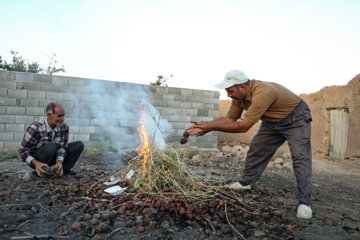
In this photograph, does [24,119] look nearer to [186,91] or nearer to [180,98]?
Result: [180,98]

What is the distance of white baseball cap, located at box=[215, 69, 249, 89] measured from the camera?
8.92ft

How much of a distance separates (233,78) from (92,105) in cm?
499

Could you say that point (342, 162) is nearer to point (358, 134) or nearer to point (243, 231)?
point (358, 134)

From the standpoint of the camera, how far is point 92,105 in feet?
22.2

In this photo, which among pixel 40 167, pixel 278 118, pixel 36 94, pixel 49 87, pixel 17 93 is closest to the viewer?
pixel 278 118

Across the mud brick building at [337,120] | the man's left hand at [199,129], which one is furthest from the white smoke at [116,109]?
the mud brick building at [337,120]

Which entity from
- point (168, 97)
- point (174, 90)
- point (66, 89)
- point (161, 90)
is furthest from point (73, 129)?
point (174, 90)

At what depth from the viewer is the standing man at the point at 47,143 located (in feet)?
10.6

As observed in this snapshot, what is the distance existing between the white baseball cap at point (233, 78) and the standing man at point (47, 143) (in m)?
2.12

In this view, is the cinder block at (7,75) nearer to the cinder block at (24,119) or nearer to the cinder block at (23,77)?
the cinder block at (23,77)

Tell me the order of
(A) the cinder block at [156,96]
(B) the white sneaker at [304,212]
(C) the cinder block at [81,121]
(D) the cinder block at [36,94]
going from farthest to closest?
(A) the cinder block at [156,96] → (C) the cinder block at [81,121] → (D) the cinder block at [36,94] → (B) the white sneaker at [304,212]

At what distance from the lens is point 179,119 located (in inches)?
308

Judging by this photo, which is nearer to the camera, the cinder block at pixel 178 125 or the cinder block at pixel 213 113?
the cinder block at pixel 178 125

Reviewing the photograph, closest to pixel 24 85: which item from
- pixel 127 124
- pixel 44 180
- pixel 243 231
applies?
pixel 127 124
